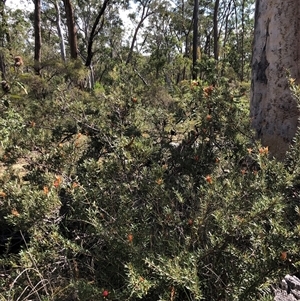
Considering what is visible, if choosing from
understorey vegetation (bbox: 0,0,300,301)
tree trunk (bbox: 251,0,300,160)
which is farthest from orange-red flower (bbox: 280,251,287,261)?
tree trunk (bbox: 251,0,300,160)

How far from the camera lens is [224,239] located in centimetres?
145

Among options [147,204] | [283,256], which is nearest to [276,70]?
[147,204]

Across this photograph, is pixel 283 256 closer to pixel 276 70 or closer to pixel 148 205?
pixel 148 205

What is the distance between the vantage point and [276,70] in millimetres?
2439

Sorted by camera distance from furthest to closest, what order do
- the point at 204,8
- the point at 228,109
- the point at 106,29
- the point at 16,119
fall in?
the point at 106,29 → the point at 204,8 → the point at 16,119 → the point at 228,109

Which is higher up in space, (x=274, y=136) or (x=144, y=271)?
(x=274, y=136)

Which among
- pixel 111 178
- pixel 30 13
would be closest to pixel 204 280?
pixel 111 178

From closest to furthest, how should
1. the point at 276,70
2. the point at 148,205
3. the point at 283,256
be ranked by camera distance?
the point at 283,256 → the point at 148,205 → the point at 276,70

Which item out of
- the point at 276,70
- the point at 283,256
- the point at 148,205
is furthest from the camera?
the point at 276,70

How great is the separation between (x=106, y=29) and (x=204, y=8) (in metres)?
8.42

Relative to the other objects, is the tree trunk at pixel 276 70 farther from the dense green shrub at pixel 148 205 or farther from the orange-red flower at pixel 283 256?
the orange-red flower at pixel 283 256

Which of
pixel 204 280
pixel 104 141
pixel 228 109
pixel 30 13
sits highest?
pixel 30 13

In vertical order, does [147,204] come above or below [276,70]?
below

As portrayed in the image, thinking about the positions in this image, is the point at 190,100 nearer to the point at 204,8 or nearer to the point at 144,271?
the point at 144,271
